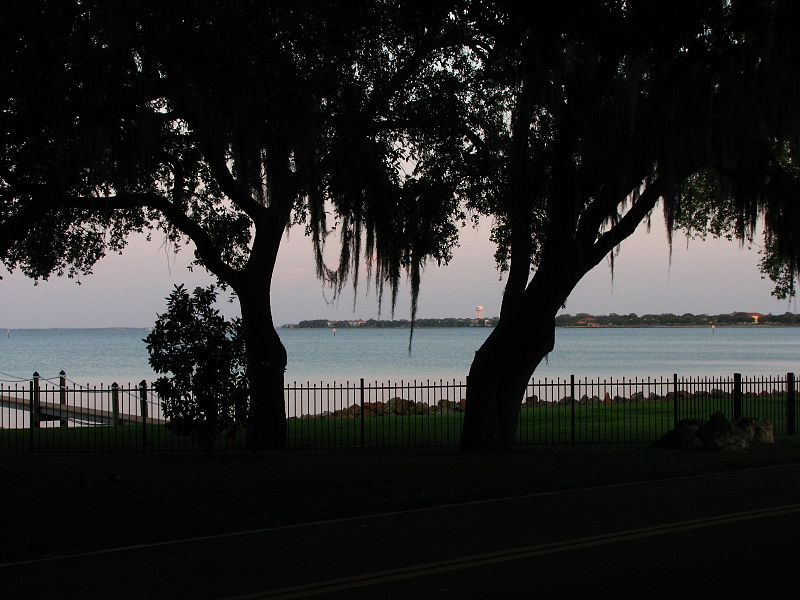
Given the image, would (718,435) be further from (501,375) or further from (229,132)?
(229,132)

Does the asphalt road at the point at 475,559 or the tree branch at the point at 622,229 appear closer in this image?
the asphalt road at the point at 475,559

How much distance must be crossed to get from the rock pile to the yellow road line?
22.9 feet

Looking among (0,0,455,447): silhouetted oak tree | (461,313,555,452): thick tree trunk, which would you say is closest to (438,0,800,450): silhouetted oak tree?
(461,313,555,452): thick tree trunk

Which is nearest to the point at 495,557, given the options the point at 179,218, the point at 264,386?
the point at 264,386

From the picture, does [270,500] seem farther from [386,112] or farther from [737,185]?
[737,185]

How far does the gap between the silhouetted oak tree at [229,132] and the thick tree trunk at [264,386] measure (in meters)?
0.03

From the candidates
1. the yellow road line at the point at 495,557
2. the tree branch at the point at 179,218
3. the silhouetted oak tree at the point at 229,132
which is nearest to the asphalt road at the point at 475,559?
the yellow road line at the point at 495,557

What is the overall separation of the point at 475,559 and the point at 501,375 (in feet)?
33.7

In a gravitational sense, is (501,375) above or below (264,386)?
above

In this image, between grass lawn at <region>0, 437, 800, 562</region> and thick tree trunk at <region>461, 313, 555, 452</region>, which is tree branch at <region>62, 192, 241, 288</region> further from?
thick tree trunk at <region>461, 313, 555, 452</region>

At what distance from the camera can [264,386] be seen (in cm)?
1984

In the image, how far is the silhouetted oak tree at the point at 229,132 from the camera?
1182 cm

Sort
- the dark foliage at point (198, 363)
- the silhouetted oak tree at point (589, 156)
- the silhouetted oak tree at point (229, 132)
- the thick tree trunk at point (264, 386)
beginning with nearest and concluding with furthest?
the silhouetted oak tree at point (229, 132), the silhouetted oak tree at point (589, 156), the dark foliage at point (198, 363), the thick tree trunk at point (264, 386)

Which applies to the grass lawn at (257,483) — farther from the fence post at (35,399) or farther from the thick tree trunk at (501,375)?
the fence post at (35,399)
